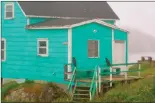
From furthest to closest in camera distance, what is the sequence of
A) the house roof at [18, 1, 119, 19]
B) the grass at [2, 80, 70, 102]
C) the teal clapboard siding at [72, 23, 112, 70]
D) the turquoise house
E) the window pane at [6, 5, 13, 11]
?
the window pane at [6, 5, 13, 11], the house roof at [18, 1, 119, 19], the turquoise house, the teal clapboard siding at [72, 23, 112, 70], the grass at [2, 80, 70, 102]

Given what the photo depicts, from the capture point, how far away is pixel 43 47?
21.8m

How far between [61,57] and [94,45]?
1.78 meters

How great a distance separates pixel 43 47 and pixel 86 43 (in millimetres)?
2145

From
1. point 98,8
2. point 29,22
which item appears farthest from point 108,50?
point 98,8

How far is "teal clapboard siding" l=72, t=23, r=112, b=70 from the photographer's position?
20.7 meters

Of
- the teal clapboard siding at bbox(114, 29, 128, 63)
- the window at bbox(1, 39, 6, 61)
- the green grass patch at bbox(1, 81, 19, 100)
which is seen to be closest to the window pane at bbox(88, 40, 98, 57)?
the teal clapboard siding at bbox(114, 29, 128, 63)

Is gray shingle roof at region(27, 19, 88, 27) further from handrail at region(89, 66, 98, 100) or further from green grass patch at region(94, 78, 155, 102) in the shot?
green grass patch at region(94, 78, 155, 102)

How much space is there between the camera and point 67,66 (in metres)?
20.5

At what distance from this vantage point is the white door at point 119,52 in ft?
74.5

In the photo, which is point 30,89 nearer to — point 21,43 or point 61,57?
point 61,57

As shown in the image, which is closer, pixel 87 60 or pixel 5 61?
pixel 87 60

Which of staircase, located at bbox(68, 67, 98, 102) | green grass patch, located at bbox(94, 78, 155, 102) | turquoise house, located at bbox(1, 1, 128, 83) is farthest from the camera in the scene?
turquoise house, located at bbox(1, 1, 128, 83)

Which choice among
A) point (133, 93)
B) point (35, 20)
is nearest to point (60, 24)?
point (35, 20)

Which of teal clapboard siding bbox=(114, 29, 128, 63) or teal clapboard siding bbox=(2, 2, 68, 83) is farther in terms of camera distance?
teal clapboard siding bbox=(114, 29, 128, 63)
